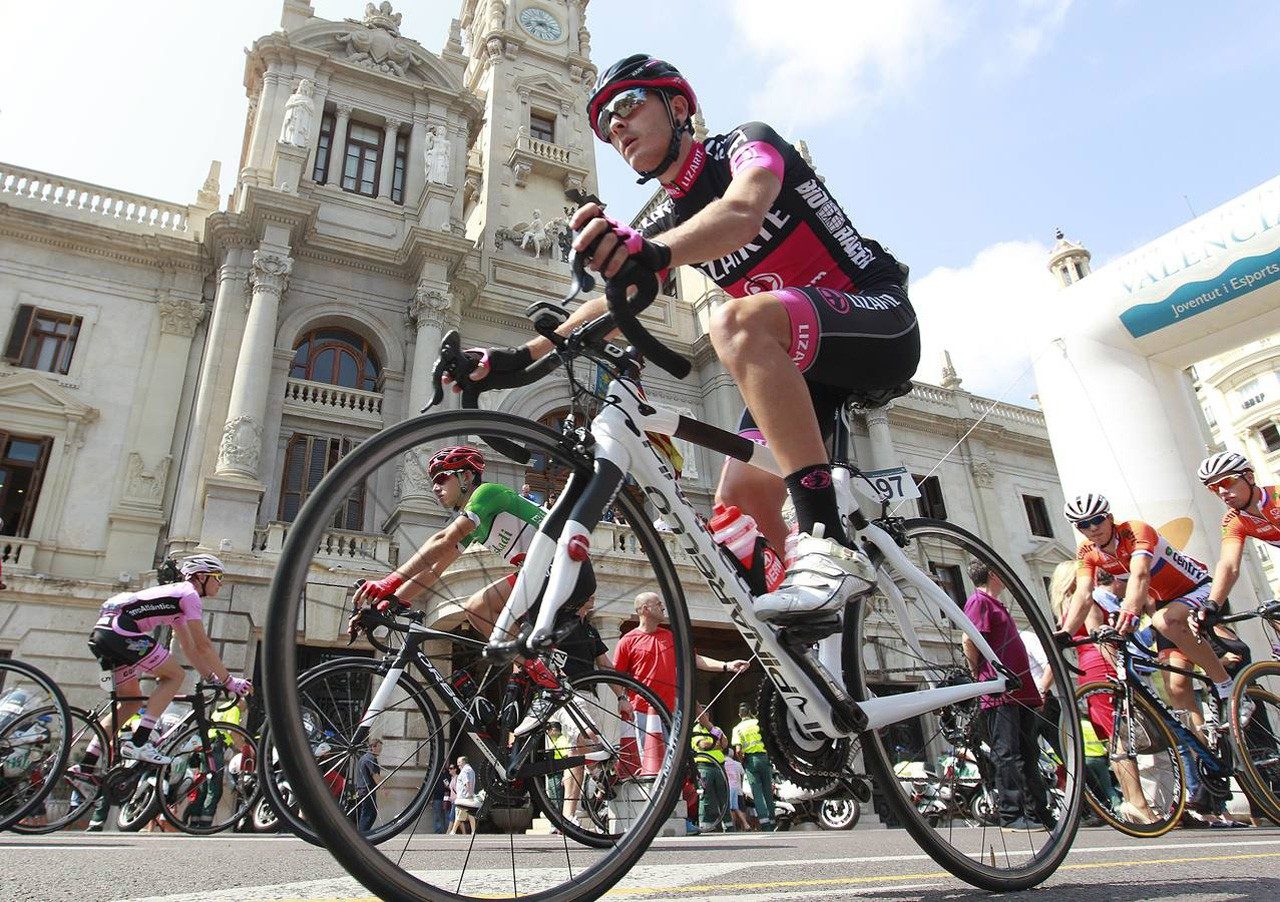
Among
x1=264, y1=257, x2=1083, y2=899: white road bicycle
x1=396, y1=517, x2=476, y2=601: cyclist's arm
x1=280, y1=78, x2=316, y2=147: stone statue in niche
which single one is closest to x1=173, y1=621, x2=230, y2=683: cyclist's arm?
x1=396, y1=517, x2=476, y2=601: cyclist's arm

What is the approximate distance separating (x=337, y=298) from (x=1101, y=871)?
55.3 feet

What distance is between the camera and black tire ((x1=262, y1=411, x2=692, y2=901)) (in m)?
1.27

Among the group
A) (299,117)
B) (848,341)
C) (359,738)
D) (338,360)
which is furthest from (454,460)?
(299,117)

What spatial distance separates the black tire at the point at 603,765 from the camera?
7.69ft

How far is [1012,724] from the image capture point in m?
2.56

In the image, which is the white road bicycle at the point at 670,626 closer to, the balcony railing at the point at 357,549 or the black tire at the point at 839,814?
the balcony railing at the point at 357,549

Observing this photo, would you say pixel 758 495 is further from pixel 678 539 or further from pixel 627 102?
pixel 627 102

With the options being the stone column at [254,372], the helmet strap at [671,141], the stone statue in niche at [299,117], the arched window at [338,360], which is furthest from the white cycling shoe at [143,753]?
the stone statue in niche at [299,117]

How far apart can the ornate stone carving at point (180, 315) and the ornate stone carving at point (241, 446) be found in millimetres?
3180

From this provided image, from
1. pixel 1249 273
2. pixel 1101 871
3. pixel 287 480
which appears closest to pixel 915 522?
pixel 1101 871

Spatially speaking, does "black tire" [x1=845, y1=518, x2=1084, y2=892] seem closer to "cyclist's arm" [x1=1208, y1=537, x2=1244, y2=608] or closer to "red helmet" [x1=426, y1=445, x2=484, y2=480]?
"red helmet" [x1=426, y1=445, x2=484, y2=480]

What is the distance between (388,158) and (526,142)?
483cm

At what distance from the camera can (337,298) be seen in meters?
16.7

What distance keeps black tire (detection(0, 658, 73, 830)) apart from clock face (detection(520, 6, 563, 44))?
27652mm
